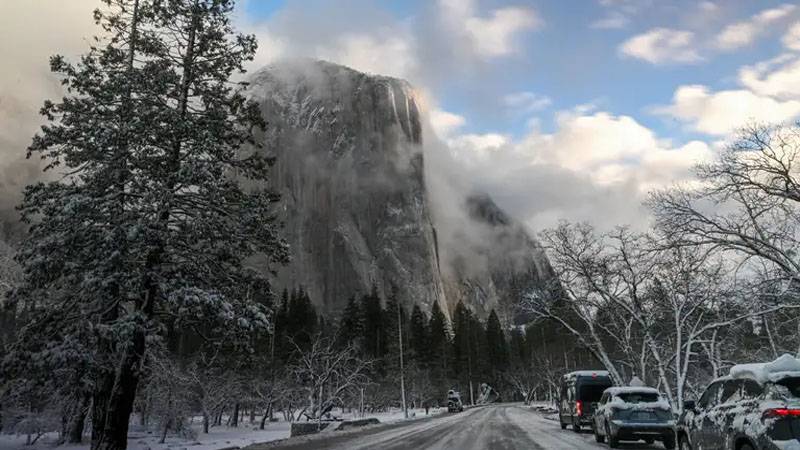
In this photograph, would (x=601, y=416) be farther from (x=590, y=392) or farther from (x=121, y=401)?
(x=121, y=401)

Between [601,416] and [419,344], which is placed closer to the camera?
[601,416]

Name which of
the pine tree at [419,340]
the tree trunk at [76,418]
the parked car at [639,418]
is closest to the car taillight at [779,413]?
the parked car at [639,418]

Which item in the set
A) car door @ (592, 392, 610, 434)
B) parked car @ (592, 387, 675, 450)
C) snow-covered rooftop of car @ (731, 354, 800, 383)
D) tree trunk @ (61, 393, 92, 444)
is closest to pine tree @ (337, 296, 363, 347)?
tree trunk @ (61, 393, 92, 444)

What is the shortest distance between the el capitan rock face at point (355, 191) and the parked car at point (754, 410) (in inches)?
5209

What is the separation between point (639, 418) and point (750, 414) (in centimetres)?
845

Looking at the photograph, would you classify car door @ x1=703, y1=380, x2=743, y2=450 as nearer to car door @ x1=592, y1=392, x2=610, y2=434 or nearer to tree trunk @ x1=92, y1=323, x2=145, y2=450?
car door @ x1=592, y1=392, x2=610, y2=434

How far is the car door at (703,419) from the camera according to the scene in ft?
30.5

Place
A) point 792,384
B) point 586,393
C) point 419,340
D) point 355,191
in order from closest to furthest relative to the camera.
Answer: point 792,384, point 586,393, point 419,340, point 355,191

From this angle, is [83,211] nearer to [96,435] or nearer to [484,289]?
[96,435]

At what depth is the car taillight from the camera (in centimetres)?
695

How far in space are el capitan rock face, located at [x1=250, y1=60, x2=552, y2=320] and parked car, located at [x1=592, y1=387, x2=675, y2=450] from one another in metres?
126

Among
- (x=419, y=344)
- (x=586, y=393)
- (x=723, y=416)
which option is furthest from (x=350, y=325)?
(x=723, y=416)

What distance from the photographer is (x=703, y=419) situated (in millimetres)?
9500

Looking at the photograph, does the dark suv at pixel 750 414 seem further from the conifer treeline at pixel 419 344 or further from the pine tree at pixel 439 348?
the pine tree at pixel 439 348
